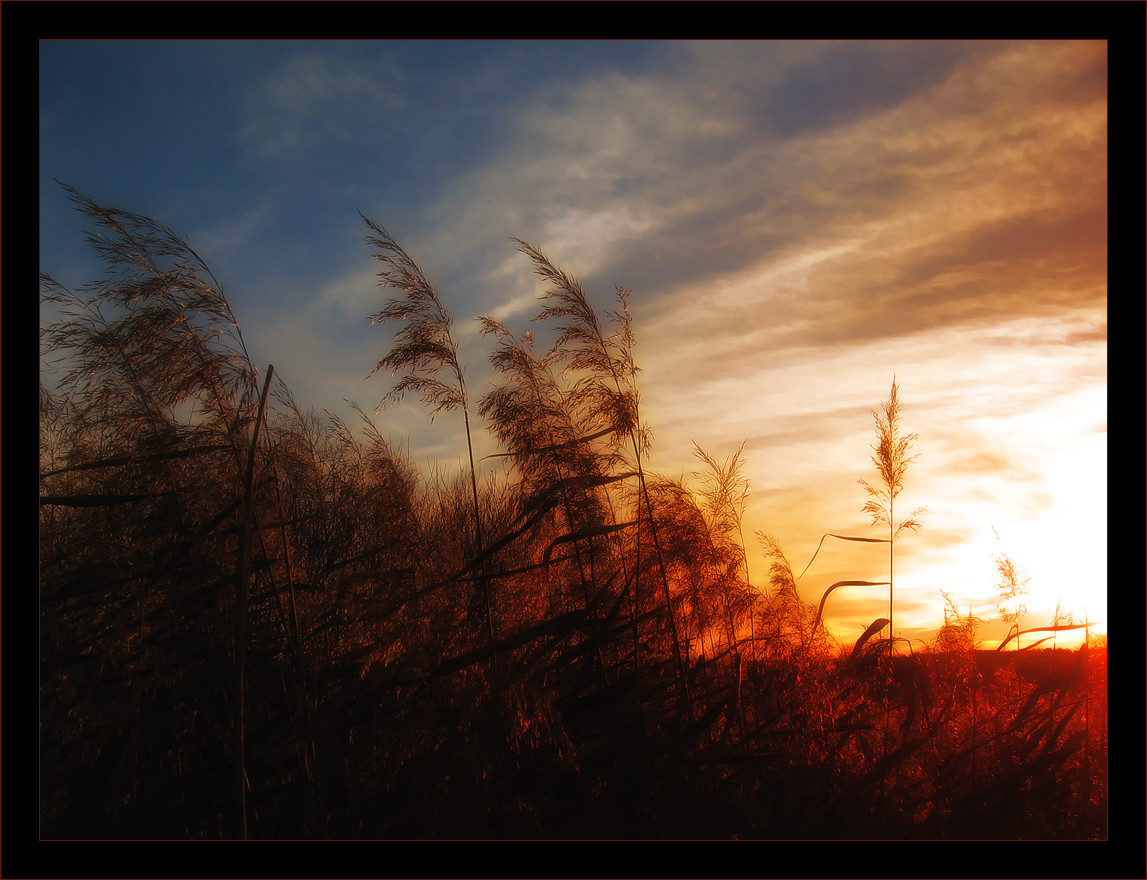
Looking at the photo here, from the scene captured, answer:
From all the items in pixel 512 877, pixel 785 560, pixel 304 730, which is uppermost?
pixel 785 560

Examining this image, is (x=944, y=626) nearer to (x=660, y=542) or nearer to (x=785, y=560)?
(x=785, y=560)

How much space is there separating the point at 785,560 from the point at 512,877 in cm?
260

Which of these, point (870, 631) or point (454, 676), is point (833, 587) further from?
point (454, 676)

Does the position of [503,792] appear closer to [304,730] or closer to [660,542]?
[304,730]

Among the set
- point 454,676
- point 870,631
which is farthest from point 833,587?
point 454,676

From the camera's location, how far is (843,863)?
2811 mm
